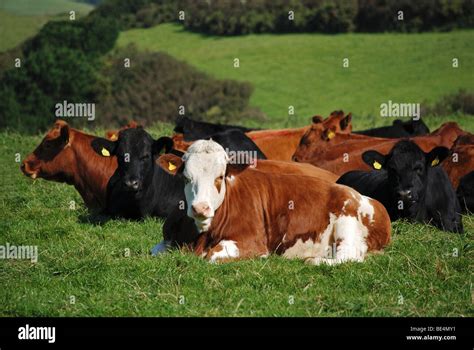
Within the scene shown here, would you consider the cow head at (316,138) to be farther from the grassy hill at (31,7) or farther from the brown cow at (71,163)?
the grassy hill at (31,7)

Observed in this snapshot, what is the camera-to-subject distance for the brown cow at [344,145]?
14.8m

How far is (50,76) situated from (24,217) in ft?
138

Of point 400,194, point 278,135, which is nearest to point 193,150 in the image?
point 400,194

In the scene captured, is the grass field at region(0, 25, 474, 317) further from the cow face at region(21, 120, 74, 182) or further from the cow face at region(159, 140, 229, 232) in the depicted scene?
the cow face at region(159, 140, 229, 232)

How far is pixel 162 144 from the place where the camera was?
42.2 feet

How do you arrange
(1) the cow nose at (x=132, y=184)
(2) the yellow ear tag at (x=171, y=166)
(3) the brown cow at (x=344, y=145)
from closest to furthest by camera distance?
(2) the yellow ear tag at (x=171, y=166)
(1) the cow nose at (x=132, y=184)
(3) the brown cow at (x=344, y=145)

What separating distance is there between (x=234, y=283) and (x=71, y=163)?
19.0 feet

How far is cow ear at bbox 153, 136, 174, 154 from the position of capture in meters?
12.8

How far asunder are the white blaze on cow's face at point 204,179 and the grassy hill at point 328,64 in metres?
35.2

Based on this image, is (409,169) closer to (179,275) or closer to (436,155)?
(436,155)

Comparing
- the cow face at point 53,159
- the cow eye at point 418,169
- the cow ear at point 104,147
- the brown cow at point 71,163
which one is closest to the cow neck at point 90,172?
the brown cow at point 71,163

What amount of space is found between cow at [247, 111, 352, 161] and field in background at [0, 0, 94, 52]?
44635mm

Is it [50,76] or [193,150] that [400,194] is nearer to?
[193,150]
